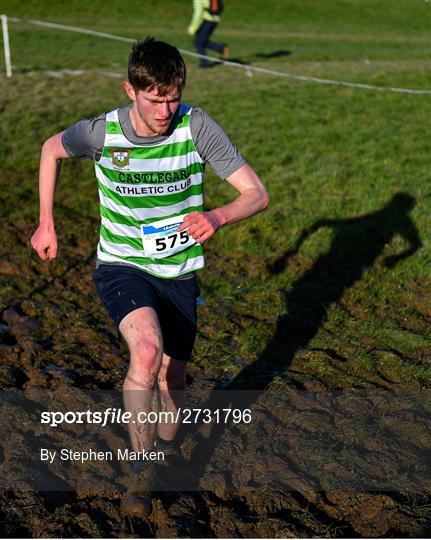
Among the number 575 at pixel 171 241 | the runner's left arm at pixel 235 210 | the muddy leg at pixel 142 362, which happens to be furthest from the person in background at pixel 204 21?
the muddy leg at pixel 142 362

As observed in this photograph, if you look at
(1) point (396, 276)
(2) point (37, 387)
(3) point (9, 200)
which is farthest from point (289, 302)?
(3) point (9, 200)

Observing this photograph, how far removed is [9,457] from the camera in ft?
15.0

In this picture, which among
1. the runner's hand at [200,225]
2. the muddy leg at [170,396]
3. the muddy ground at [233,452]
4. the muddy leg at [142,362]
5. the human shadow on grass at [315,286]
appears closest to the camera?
the runner's hand at [200,225]

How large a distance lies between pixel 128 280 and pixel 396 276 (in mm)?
4071

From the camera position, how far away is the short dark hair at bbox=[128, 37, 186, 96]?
379cm

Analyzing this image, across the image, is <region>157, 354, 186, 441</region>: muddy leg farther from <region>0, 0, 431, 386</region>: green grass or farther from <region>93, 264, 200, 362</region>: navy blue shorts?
<region>0, 0, 431, 386</region>: green grass

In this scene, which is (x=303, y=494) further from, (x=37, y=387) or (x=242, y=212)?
(x=37, y=387)

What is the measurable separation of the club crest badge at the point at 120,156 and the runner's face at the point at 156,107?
21cm

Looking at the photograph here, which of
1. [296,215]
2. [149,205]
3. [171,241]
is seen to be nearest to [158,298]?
[171,241]

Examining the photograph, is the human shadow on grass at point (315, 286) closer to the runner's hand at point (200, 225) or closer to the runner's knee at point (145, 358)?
the runner's knee at point (145, 358)

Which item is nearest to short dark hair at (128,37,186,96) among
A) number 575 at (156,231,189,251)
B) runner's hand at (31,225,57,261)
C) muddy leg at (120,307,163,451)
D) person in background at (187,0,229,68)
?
number 575 at (156,231,189,251)

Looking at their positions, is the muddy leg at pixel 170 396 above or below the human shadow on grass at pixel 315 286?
above

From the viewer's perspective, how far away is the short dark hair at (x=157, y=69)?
3787mm

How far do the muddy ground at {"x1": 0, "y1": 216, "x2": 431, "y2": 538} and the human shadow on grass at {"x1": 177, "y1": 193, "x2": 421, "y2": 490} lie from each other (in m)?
0.02
